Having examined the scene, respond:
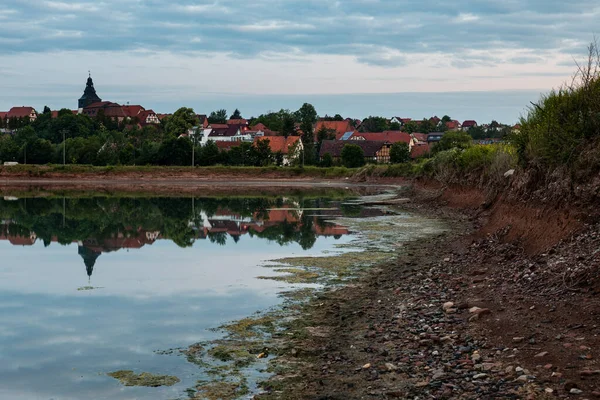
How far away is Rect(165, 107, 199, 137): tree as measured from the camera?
150m

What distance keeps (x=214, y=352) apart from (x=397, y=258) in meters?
11.4

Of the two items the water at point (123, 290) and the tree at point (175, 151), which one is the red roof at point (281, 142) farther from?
the water at point (123, 290)

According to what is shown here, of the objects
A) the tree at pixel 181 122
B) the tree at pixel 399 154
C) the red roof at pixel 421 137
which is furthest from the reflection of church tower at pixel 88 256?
the red roof at pixel 421 137

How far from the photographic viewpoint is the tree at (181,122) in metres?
150

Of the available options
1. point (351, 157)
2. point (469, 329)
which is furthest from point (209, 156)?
point (469, 329)

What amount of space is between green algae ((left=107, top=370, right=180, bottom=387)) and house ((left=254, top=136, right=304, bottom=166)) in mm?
107893

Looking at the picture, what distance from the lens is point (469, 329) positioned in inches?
478

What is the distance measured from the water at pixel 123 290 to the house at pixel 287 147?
7681 centimetres

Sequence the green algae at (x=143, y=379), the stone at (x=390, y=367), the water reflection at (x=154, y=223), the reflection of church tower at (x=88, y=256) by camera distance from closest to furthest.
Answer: the stone at (x=390, y=367) → the green algae at (x=143, y=379) → the reflection of church tower at (x=88, y=256) → the water reflection at (x=154, y=223)

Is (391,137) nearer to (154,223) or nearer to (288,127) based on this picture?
(288,127)

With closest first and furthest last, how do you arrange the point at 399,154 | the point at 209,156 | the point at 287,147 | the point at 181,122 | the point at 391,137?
the point at 209,156
the point at 399,154
the point at 287,147
the point at 181,122
the point at 391,137

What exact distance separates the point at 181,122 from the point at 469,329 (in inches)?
5625

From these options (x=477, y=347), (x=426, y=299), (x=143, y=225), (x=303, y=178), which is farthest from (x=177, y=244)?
(x=303, y=178)

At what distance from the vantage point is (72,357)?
42.1ft
